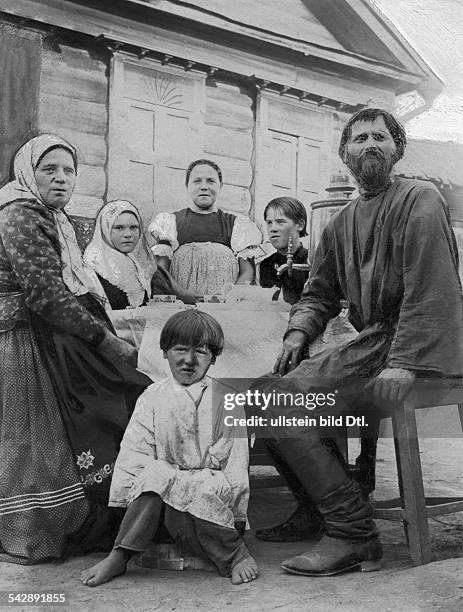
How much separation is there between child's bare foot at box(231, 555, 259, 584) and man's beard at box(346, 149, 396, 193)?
160cm

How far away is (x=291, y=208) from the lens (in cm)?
343

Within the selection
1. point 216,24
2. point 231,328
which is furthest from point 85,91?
point 231,328

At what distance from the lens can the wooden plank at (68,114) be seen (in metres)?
3.20

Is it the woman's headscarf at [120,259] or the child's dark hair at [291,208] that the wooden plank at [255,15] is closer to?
the child's dark hair at [291,208]

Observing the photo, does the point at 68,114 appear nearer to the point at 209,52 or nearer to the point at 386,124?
Result: the point at 209,52

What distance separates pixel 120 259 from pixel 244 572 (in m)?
1.46

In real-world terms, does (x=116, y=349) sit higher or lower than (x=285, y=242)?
lower

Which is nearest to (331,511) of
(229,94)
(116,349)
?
(116,349)

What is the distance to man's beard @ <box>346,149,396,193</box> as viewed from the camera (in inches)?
120

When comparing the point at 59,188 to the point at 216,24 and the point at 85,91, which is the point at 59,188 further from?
the point at 216,24

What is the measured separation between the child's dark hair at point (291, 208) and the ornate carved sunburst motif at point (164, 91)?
2.06ft

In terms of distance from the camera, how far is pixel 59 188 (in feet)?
10.4

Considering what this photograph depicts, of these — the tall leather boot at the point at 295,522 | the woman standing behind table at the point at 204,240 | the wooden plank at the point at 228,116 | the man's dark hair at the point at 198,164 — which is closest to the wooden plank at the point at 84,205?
the woman standing behind table at the point at 204,240

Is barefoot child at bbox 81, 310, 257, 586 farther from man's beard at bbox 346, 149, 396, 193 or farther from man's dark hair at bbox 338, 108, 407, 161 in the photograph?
man's dark hair at bbox 338, 108, 407, 161
